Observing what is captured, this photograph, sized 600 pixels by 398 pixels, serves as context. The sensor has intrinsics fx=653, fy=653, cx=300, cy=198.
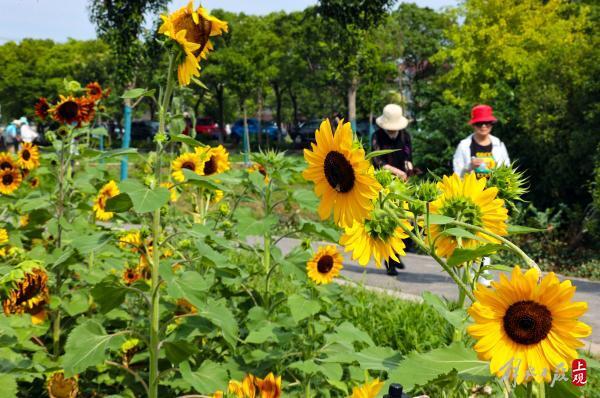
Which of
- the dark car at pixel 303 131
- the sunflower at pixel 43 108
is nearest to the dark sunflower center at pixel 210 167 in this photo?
the sunflower at pixel 43 108

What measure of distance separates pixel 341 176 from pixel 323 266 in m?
2.29

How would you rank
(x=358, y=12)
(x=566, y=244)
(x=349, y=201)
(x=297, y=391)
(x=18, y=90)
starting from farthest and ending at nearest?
(x=18, y=90)
(x=358, y=12)
(x=566, y=244)
(x=297, y=391)
(x=349, y=201)

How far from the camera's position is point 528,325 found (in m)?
0.96

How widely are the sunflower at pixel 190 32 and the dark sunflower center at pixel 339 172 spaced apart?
1.00 meters

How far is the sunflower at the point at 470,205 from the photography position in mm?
1332

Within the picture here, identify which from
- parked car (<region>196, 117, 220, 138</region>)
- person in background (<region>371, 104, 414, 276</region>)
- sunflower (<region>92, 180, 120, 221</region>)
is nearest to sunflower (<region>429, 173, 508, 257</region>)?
sunflower (<region>92, 180, 120, 221</region>)

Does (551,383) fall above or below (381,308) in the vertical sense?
above

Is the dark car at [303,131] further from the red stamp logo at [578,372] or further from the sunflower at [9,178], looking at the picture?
the red stamp logo at [578,372]

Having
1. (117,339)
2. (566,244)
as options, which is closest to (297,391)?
(117,339)

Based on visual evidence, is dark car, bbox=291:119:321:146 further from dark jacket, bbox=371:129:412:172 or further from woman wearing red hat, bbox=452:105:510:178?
woman wearing red hat, bbox=452:105:510:178

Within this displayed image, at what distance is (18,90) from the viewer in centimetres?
4181

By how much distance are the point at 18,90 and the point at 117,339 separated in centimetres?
4350

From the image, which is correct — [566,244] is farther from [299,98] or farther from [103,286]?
[299,98]

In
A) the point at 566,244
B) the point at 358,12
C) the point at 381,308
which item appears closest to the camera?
the point at 381,308
